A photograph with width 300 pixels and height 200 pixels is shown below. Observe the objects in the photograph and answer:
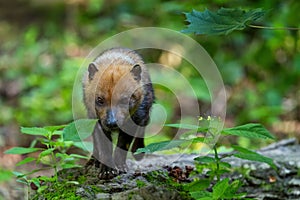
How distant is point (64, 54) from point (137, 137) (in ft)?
24.1

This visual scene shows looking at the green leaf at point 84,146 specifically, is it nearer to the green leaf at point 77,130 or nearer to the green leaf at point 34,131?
the green leaf at point 77,130

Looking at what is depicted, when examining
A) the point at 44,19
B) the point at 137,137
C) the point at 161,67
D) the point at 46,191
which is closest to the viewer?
the point at 46,191

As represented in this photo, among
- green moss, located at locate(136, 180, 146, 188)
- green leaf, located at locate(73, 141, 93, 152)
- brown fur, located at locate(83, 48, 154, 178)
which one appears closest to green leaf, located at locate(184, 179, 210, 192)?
green moss, located at locate(136, 180, 146, 188)

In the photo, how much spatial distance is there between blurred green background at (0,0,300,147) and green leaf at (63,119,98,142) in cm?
318

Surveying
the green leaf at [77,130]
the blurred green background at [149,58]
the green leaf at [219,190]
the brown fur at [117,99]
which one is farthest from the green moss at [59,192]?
the blurred green background at [149,58]

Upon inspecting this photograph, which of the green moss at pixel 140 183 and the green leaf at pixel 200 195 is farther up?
the green moss at pixel 140 183

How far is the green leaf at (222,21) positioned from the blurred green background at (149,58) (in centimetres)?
302

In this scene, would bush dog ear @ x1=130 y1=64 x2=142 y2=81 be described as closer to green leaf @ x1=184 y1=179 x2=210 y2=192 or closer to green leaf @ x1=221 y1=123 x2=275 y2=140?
green leaf @ x1=184 y1=179 x2=210 y2=192

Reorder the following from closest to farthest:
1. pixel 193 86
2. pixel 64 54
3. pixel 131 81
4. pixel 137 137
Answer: pixel 131 81
pixel 137 137
pixel 193 86
pixel 64 54

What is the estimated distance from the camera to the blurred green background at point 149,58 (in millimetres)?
8656

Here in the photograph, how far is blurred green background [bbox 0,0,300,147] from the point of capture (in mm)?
8656

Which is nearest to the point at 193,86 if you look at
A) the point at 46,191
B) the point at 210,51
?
the point at 210,51

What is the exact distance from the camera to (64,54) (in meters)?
11.9

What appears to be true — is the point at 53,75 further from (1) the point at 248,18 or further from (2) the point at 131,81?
(1) the point at 248,18
